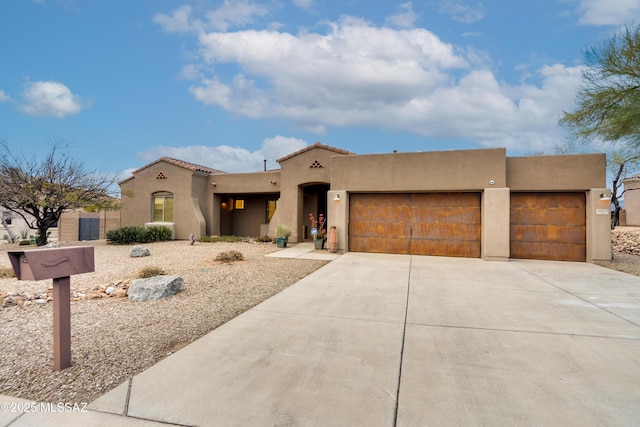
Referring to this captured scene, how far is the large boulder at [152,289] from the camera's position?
18.4ft

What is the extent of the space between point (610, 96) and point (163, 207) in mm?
20545

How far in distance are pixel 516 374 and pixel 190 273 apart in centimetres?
734

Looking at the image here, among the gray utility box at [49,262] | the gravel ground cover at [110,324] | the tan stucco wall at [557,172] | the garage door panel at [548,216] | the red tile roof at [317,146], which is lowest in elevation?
the gravel ground cover at [110,324]

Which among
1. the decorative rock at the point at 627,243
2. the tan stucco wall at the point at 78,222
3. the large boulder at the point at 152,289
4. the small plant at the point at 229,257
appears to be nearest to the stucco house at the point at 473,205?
the small plant at the point at 229,257

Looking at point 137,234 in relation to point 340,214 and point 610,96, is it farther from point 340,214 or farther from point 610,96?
point 610,96

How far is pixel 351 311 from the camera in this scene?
5004 millimetres

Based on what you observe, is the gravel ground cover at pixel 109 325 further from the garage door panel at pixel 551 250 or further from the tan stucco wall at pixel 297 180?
the garage door panel at pixel 551 250

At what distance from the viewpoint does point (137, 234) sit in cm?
1548

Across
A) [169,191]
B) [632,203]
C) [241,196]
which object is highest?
[169,191]

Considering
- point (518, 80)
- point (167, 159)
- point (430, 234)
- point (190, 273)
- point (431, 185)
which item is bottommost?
point (190, 273)

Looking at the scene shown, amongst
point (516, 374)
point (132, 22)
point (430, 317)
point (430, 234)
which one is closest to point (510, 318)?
point (430, 317)

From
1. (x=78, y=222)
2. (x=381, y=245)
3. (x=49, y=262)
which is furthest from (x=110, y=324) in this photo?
(x=78, y=222)

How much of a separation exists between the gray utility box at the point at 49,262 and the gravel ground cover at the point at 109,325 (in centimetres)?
97

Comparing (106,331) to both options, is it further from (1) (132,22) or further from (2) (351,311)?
(1) (132,22)
